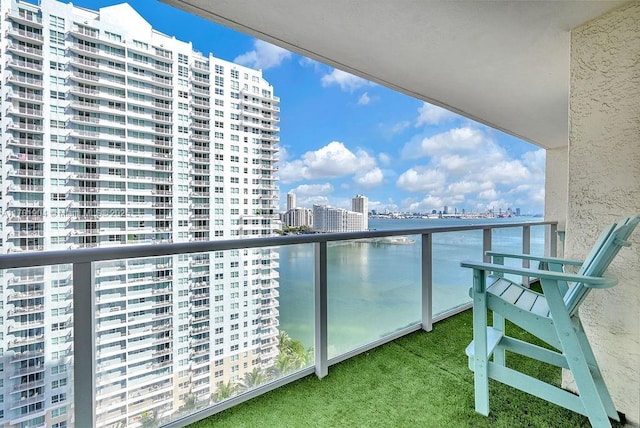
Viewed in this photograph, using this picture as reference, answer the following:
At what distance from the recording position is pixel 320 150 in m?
7.00

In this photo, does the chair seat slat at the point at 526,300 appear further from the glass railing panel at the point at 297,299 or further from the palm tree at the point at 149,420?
the palm tree at the point at 149,420

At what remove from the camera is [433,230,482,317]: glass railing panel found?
3072 mm

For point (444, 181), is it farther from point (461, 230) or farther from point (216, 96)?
point (216, 96)

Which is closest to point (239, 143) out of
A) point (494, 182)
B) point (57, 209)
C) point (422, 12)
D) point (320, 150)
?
point (57, 209)

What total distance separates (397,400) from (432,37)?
98.9 inches

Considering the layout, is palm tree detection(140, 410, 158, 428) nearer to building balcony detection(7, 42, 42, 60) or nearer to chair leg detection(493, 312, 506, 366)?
chair leg detection(493, 312, 506, 366)

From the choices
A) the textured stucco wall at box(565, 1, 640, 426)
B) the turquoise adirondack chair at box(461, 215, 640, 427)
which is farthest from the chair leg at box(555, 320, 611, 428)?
the textured stucco wall at box(565, 1, 640, 426)

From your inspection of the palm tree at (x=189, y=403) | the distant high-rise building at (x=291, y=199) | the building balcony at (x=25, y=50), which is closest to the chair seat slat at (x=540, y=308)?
the palm tree at (x=189, y=403)

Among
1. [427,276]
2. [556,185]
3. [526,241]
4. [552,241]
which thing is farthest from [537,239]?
[427,276]

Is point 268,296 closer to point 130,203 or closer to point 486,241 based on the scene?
point 130,203

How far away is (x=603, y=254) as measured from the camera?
1330mm

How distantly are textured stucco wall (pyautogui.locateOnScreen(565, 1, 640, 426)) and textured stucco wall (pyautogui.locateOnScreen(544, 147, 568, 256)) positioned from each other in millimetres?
4599

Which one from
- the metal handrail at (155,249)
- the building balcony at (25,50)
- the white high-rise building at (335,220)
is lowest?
the metal handrail at (155,249)

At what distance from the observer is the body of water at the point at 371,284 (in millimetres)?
2055
